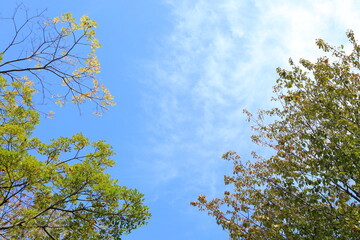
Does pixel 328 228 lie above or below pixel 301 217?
below

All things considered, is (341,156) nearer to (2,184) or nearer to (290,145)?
(290,145)

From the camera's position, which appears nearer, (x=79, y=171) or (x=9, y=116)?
(x=79, y=171)

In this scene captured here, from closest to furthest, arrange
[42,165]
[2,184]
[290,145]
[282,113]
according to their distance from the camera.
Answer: [42,165]
[2,184]
[290,145]
[282,113]

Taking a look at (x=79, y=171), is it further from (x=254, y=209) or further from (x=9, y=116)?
(x=254, y=209)

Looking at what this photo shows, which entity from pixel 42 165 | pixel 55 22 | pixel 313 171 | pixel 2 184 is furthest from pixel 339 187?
pixel 55 22

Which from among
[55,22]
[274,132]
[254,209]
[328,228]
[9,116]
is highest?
[55,22]

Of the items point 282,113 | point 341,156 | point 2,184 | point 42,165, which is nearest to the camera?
point 42,165

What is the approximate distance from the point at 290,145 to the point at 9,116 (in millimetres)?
9523

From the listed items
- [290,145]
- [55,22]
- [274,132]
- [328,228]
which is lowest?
[328,228]

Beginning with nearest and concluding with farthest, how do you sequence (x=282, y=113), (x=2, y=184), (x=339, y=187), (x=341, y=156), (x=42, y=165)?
1. (x=42, y=165)
2. (x=2, y=184)
3. (x=341, y=156)
4. (x=339, y=187)
5. (x=282, y=113)

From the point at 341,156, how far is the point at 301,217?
7.68 feet

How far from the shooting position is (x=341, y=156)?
8.26 meters

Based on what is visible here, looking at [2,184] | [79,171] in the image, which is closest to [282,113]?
[79,171]

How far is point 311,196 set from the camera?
8.59 m
